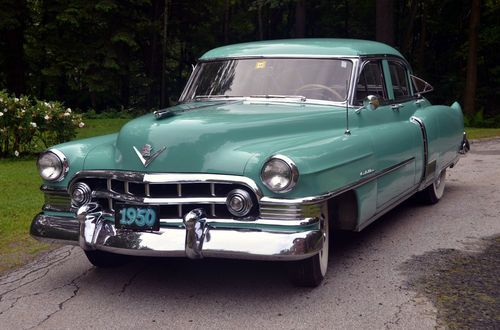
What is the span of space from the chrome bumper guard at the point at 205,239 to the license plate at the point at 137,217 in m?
0.04

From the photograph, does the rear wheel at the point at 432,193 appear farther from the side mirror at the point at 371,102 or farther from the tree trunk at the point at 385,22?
the tree trunk at the point at 385,22

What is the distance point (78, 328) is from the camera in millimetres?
3689

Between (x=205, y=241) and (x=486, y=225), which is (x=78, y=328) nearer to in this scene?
(x=205, y=241)

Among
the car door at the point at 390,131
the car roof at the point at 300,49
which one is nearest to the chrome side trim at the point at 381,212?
the car door at the point at 390,131

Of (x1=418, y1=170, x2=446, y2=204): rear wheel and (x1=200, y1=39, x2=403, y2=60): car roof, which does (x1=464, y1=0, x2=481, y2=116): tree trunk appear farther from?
(x1=200, y1=39, x2=403, y2=60): car roof

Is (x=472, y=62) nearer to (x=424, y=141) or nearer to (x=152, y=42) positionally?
(x=152, y=42)

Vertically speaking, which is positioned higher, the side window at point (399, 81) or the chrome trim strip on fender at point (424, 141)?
the side window at point (399, 81)

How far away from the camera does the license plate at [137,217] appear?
13.1 feet

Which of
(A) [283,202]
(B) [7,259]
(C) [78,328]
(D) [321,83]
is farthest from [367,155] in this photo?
(B) [7,259]

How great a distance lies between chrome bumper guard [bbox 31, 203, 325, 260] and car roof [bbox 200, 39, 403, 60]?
6.79ft

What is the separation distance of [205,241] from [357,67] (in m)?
2.45

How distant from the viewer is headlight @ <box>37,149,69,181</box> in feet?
14.6

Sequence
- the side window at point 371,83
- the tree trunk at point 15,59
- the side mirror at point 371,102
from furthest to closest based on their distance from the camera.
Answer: the tree trunk at point 15,59, the side window at point 371,83, the side mirror at point 371,102

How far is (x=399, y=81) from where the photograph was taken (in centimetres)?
659
